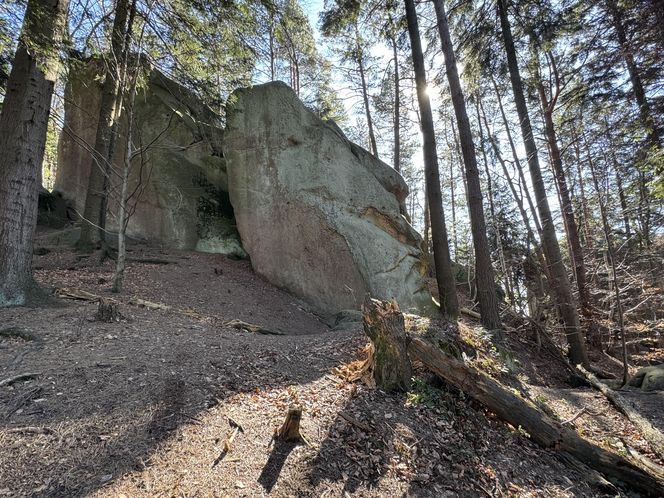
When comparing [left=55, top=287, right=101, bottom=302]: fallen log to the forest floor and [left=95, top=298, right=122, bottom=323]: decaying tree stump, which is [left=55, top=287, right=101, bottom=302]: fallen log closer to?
the forest floor

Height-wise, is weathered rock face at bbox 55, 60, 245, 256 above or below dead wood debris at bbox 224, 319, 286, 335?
above

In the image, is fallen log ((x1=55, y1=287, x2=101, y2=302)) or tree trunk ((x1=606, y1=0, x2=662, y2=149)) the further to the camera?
tree trunk ((x1=606, y1=0, x2=662, y2=149))

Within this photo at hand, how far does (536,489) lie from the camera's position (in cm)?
320

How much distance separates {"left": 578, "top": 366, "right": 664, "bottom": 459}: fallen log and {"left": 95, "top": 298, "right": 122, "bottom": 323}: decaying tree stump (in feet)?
23.8

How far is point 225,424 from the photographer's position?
293cm

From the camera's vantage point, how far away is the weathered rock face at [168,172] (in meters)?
11.9

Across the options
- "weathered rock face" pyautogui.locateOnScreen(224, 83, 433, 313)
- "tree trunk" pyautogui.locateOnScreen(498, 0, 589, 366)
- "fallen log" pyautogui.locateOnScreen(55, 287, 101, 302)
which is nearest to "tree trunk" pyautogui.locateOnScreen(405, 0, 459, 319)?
"weathered rock face" pyautogui.locateOnScreen(224, 83, 433, 313)

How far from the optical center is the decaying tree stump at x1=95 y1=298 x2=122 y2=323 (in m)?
4.94

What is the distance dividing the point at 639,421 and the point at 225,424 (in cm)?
579

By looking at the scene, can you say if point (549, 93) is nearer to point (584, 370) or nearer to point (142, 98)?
point (584, 370)

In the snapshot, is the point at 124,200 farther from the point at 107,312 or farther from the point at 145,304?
the point at 107,312

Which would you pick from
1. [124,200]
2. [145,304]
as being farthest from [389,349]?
[124,200]

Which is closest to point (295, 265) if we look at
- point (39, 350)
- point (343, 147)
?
point (343, 147)

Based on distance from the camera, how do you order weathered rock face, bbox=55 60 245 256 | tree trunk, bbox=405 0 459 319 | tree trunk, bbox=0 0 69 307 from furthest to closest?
1. weathered rock face, bbox=55 60 245 256
2. tree trunk, bbox=405 0 459 319
3. tree trunk, bbox=0 0 69 307
